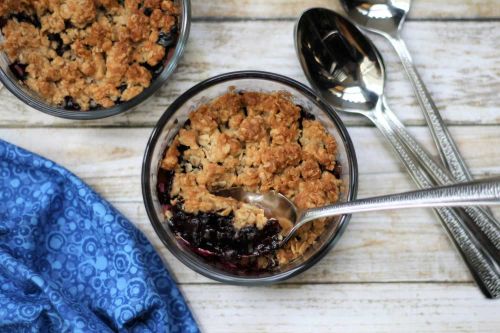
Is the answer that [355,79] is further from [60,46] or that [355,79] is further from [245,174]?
[60,46]

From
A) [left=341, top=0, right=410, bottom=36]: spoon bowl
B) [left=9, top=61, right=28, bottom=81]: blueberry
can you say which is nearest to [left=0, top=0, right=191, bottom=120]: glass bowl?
[left=9, top=61, right=28, bottom=81]: blueberry

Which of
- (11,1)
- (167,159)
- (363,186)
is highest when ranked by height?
(11,1)

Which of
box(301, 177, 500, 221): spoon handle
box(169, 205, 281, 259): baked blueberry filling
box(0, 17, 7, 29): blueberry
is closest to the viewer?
box(301, 177, 500, 221): spoon handle

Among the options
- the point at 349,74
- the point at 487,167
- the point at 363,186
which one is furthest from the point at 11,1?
the point at 487,167

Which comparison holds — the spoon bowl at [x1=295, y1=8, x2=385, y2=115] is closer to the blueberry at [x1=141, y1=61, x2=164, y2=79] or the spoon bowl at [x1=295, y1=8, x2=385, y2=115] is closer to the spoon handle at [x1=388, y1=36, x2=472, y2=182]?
the spoon handle at [x1=388, y1=36, x2=472, y2=182]

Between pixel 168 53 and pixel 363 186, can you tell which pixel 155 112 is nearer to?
pixel 168 53

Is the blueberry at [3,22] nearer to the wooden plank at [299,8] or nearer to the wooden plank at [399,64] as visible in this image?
the wooden plank at [399,64]
